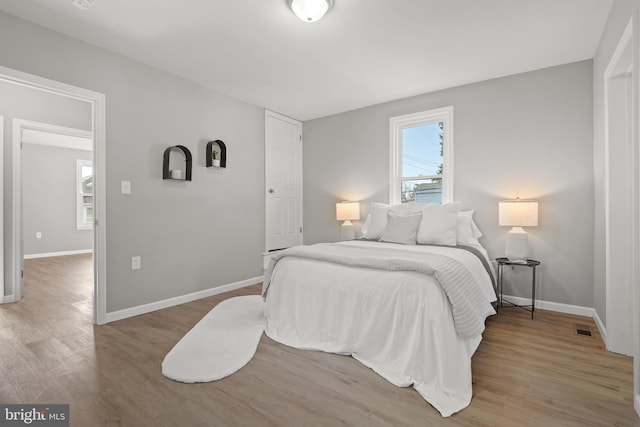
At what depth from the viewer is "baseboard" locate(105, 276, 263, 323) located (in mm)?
3020

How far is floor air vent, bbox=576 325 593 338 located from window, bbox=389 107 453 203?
175 centimetres

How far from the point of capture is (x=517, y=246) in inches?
125

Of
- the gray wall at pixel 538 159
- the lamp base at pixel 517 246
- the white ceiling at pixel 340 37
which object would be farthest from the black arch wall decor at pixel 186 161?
the lamp base at pixel 517 246

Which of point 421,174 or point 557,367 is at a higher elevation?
point 421,174

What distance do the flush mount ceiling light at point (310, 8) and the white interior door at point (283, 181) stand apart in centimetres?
245

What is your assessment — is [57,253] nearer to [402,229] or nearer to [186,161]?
[186,161]

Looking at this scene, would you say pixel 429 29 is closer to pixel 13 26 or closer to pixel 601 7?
pixel 601 7

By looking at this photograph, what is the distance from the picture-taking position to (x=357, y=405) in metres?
1.69

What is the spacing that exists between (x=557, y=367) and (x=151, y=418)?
2492 millimetres

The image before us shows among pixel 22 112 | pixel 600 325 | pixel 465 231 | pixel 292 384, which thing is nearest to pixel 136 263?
pixel 292 384

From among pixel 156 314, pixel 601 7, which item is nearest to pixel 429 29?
pixel 601 7

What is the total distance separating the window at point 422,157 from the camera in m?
3.95

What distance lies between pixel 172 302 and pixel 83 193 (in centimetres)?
578

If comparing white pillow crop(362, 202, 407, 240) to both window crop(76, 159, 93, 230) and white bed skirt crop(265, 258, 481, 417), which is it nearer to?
white bed skirt crop(265, 258, 481, 417)
